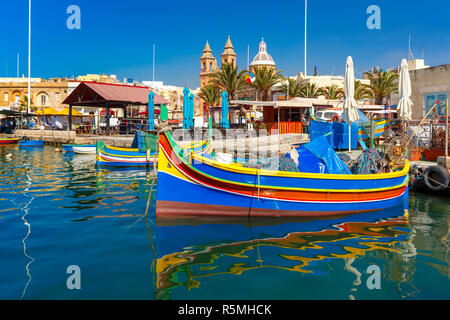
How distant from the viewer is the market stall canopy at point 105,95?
1222 inches

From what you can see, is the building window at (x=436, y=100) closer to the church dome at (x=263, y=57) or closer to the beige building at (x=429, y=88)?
the beige building at (x=429, y=88)

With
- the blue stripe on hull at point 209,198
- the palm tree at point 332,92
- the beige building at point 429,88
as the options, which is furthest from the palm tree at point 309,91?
the blue stripe on hull at point 209,198

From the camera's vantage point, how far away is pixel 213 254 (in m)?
6.76

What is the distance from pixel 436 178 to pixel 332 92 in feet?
92.2

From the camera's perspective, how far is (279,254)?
680 cm

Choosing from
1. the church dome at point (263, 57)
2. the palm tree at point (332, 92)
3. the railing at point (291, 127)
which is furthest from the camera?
the church dome at point (263, 57)

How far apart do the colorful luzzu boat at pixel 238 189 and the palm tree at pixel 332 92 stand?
31935 mm

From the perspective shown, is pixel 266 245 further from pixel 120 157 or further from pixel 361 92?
pixel 361 92

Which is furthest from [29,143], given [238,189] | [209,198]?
[238,189]

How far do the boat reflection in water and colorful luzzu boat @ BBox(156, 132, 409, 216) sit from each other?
253mm

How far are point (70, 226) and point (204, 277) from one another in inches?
171
